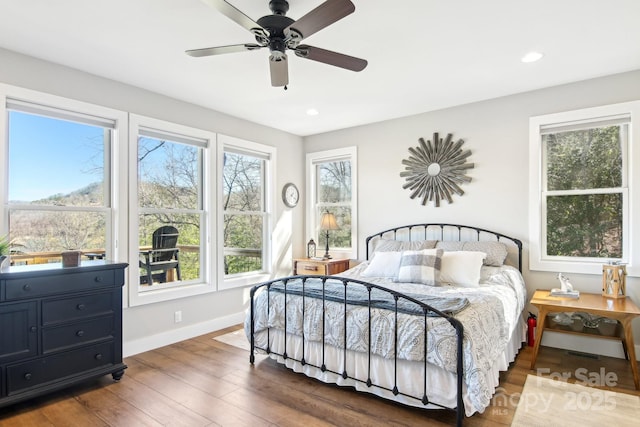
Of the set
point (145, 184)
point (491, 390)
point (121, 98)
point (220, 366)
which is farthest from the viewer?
point (145, 184)

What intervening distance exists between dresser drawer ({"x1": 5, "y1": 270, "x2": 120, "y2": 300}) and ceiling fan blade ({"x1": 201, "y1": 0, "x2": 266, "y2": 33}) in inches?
83.6

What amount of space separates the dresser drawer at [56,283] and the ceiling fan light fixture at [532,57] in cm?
371

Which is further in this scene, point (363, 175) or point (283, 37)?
point (363, 175)

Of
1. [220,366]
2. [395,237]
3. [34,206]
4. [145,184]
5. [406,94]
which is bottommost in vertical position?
[220,366]

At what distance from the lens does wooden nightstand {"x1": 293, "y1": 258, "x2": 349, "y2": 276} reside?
4.67 meters

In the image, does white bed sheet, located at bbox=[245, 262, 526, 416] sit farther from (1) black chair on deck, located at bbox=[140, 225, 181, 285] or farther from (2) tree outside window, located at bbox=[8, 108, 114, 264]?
(2) tree outside window, located at bbox=[8, 108, 114, 264]

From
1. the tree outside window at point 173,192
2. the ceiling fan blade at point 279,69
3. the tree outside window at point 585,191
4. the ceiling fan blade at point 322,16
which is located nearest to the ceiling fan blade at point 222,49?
the ceiling fan blade at point 279,69

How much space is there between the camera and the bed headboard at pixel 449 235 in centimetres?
384

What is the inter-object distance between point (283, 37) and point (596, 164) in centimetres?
323

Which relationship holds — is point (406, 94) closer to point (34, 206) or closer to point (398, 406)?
point (398, 406)

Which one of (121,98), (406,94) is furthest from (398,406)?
(121,98)

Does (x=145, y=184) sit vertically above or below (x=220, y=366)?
above

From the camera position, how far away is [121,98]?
3469 millimetres

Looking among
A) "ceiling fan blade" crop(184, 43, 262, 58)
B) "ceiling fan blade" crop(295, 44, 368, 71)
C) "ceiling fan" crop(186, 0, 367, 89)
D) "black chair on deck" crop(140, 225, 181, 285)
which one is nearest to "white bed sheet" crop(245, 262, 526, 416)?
"black chair on deck" crop(140, 225, 181, 285)
